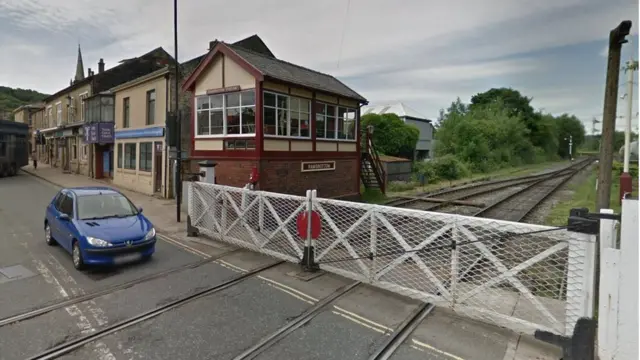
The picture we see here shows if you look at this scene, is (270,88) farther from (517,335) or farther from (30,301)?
(517,335)

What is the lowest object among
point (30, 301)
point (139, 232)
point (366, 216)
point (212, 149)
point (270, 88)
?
point (30, 301)

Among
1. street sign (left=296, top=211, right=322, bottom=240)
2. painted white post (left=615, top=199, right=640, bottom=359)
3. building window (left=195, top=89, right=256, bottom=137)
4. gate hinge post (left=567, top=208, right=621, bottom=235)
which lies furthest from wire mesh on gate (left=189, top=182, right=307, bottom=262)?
painted white post (left=615, top=199, right=640, bottom=359)

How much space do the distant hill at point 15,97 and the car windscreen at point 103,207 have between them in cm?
7863

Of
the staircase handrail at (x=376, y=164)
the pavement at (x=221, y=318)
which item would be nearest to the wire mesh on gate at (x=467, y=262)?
the pavement at (x=221, y=318)

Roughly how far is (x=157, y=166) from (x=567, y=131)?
95009 millimetres

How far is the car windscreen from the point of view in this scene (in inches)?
293

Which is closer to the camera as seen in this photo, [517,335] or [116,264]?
[517,335]

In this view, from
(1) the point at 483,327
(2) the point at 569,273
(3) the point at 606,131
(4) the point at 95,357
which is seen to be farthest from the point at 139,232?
(3) the point at 606,131

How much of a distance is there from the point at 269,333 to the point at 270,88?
32.4 feet

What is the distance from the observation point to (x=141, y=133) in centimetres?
1969

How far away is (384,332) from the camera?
182 inches

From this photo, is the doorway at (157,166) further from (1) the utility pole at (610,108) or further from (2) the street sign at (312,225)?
(1) the utility pole at (610,108)

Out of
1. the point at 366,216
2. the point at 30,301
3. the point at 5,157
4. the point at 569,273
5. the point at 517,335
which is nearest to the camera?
the point at 569,273

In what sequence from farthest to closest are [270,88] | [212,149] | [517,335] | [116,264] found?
[212,149] < [270,88] < [116,264] < [517,335]
